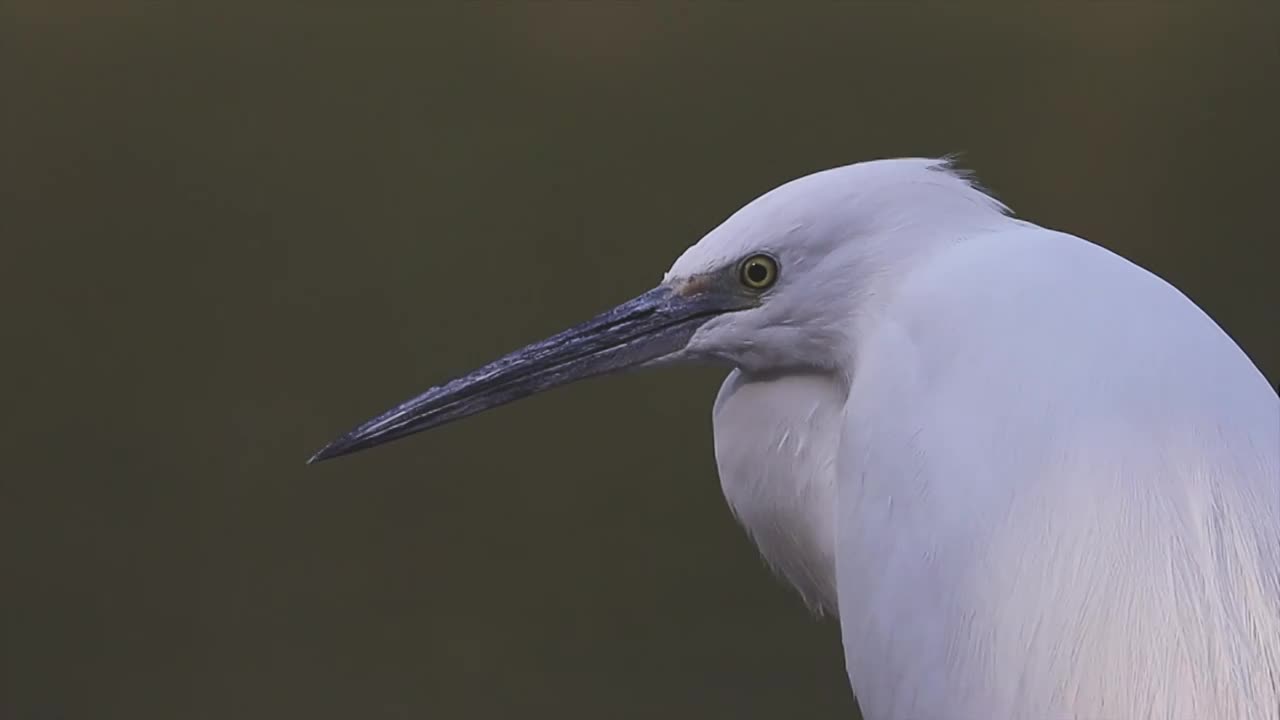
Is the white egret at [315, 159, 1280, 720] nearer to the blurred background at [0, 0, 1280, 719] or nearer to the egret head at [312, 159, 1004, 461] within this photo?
the egret head at [312, 159, 1004, 461]

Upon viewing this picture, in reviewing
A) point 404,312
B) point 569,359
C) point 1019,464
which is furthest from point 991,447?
point 404,312

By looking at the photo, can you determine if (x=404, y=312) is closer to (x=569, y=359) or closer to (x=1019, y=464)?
(x=569, y=359)

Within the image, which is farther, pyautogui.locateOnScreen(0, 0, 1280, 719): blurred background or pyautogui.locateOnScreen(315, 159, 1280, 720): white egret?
pyautogui.locateOnScreen(0, 0, 1280, 719): blurred background

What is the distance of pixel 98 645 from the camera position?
2.63m

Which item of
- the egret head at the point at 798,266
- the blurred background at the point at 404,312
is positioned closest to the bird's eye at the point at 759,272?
the egret head at the point at 798,266

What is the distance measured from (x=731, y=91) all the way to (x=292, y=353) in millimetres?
899

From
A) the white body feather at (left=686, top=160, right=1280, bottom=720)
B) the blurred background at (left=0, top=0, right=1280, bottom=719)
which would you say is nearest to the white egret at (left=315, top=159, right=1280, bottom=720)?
the white body feather at (left=686, top=160, right=1280, bottom=720)

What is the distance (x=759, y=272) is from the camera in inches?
51.3

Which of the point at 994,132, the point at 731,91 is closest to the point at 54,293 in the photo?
the point at 731,91

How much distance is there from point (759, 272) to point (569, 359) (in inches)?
9.0

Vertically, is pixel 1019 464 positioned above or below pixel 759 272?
below

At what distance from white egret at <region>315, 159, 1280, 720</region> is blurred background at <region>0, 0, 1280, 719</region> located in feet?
4.45

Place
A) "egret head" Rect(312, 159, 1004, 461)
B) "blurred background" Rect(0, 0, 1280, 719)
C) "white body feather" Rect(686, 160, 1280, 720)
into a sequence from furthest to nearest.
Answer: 1. "blurred background" Rect(0, 0, 1280, 719)
2. "egret head" Rect(312, 159, 1004, 461)
3. "white body feather" Rect(686, 160, 1280, 720)

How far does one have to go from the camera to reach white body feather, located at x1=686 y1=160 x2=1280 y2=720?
3.12 feet
